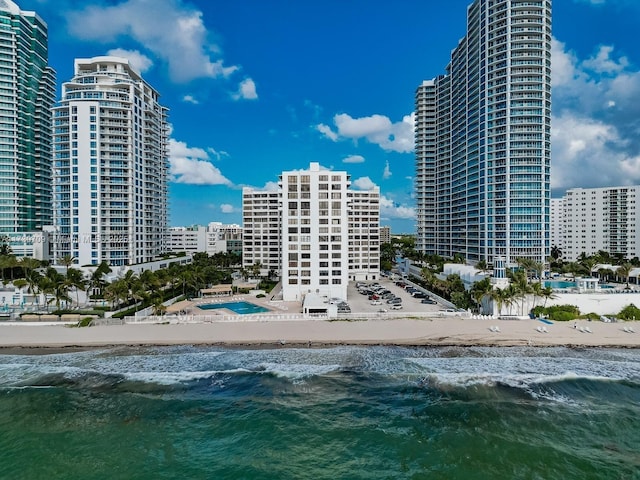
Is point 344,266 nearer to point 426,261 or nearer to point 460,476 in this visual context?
point 426,261

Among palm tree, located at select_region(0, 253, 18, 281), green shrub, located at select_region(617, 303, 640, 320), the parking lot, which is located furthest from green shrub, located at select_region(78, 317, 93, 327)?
green shrub, located at select_region(617, 303, 640, 320)

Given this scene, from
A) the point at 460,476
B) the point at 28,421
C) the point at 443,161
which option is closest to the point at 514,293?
the point at 460,476

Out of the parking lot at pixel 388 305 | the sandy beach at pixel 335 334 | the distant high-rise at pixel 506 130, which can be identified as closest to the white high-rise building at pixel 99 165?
the sandy beach at pixel 335 334

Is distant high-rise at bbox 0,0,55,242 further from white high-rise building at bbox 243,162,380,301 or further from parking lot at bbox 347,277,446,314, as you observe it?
parking lot at bbox 347,277,446,314

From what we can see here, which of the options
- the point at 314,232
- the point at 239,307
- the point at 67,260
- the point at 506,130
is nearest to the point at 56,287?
the point at 67,260

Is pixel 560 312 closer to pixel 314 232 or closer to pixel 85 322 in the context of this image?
pixel 314 232

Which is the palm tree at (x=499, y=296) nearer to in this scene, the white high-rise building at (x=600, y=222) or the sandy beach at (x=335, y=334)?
the sandy beach at (x=335, y=334)

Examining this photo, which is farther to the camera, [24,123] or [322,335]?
[24,123]
